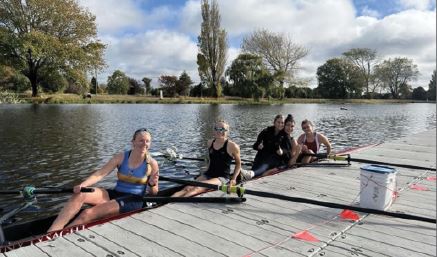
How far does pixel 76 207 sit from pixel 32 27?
1898 inches

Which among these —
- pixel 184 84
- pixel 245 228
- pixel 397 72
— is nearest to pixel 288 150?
pixel 245 228

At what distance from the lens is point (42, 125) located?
23.1 m

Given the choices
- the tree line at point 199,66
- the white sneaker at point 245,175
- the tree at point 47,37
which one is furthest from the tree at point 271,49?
the white sneaker at point 245,175

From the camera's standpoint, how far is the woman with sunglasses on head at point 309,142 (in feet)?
32.3

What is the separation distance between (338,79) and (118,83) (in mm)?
54481

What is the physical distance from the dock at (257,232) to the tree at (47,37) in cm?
4354

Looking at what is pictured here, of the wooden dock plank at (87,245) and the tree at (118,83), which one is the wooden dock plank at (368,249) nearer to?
the wooden dock plank at (87,245)

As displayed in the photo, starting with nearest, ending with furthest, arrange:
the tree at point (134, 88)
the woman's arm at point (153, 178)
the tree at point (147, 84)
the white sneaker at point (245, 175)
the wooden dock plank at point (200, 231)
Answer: the wooden dock plank at point (200, 231) < the woman's arm at point (153, 178) < the white sneaker at point (245, 175) < the tree at point (134, 88) < the tree at point (147, 84)

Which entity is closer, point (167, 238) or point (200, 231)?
point (167, 238)

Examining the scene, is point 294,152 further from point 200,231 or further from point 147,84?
point 147,84

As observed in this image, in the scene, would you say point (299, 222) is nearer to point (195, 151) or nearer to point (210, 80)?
point (195, 151)

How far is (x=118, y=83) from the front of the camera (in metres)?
75.4

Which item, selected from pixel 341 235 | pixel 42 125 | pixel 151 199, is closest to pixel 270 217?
pixel 341 235

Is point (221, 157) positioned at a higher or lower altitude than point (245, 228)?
higher
